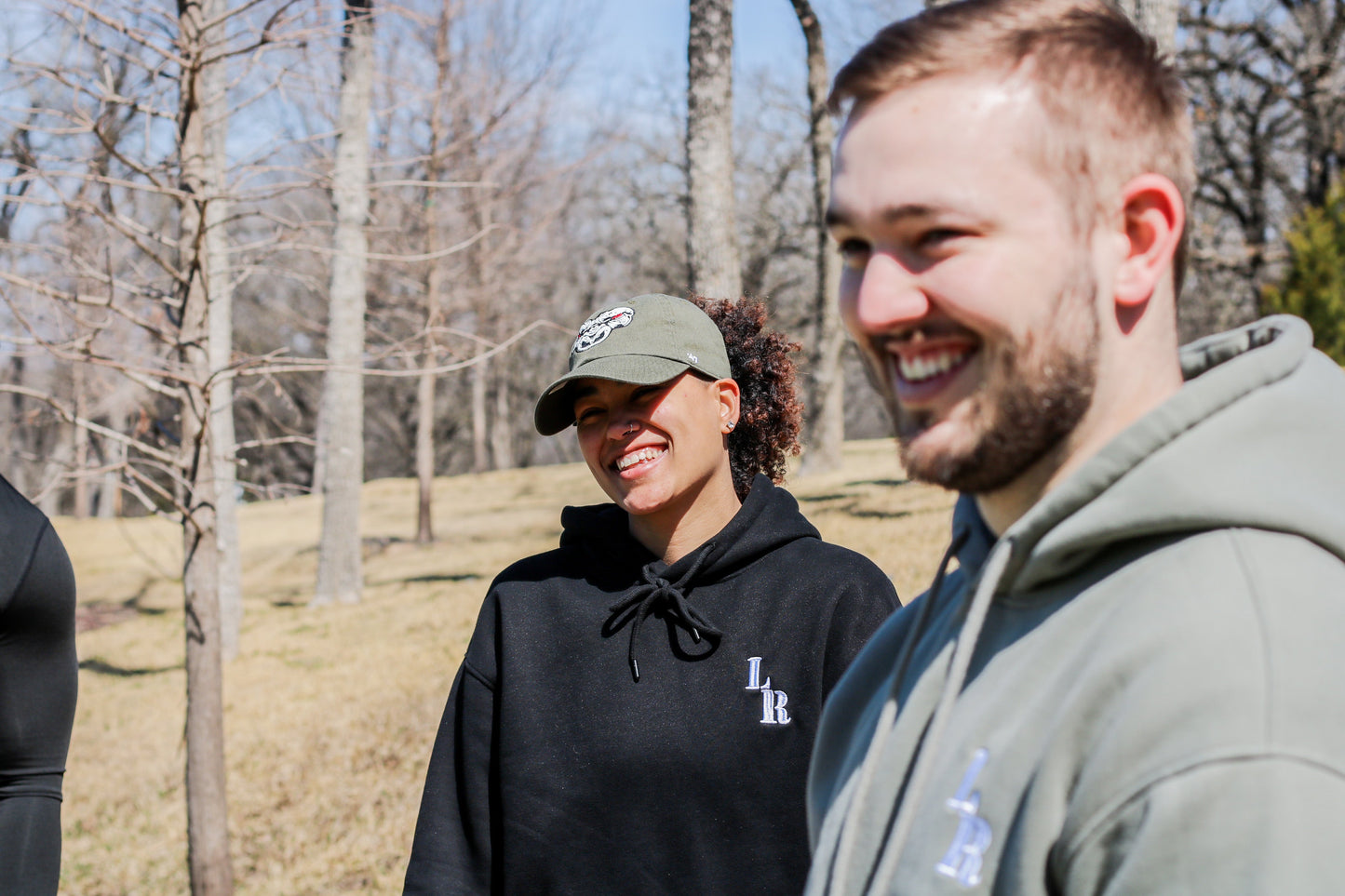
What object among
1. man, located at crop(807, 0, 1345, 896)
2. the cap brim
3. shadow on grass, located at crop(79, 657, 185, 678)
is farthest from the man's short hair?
shadow on grass, located at crop(79, 657, 185, 678)

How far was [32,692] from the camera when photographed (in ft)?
8.48

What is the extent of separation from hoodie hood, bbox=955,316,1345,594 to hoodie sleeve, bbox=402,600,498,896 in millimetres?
1712

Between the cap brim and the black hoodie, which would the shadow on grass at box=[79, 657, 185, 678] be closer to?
the black hoodie

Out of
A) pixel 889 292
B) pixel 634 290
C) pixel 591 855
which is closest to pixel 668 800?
pixel 591 855

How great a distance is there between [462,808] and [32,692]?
1.02 meters

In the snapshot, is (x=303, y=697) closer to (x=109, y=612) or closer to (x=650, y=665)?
(x=650, y=665)

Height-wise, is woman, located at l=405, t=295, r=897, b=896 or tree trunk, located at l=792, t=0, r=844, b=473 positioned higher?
tree trunk, located at l=792, t=0, r=844, b=473

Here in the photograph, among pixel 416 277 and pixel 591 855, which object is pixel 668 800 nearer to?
pixel 591 855

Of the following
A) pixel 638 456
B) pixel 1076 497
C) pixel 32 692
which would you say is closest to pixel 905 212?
pixel 1076 497

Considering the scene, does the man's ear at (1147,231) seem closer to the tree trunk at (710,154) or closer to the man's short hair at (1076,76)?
the man's short hair at (1076,76)

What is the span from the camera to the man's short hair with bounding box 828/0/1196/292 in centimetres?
120

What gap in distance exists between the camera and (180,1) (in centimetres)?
493

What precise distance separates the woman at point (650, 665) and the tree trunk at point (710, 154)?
4565 mm

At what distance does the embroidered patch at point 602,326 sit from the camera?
2.69 meters
